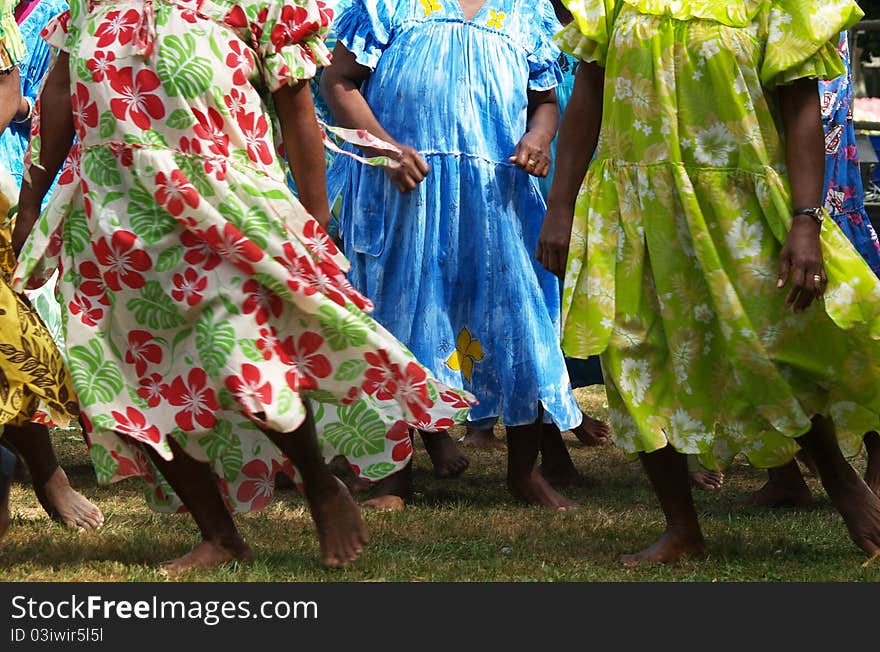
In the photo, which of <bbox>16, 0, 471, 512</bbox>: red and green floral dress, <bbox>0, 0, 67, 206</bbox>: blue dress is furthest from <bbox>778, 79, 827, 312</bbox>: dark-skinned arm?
A: <bbox>0, 0, 67, 206</bbox>: blue dress

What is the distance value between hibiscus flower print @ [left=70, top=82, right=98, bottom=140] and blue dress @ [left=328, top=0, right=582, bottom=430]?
5.14 ft

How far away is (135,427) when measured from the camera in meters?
3.71

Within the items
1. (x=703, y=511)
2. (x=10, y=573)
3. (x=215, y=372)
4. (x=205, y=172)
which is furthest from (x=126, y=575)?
(x=703, y=511)

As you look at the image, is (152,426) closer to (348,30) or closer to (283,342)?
(283,342)

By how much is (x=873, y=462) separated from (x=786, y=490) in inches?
16.0

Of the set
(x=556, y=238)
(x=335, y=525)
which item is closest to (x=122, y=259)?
(x=335, y=525)

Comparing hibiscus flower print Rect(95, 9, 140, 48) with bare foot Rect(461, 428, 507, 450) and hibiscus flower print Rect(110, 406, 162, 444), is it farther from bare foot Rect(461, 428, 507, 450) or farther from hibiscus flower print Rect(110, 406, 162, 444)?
bare foot Rect(461, 428, 507, 450)

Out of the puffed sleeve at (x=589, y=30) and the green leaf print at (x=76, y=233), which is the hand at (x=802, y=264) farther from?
the green leaf print at (x=76, y=233)

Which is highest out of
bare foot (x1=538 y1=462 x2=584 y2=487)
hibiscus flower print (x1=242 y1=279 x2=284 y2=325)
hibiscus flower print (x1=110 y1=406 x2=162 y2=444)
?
hibiscus flower print (x1=242 y1=279 x2=284 y2=325)

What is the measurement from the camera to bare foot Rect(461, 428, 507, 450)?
21.8 feet

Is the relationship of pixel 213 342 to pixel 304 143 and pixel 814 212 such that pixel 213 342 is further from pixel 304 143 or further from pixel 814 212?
pixel 814 212

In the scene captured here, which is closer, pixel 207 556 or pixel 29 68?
pixel 207 556

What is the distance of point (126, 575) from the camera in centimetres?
390
